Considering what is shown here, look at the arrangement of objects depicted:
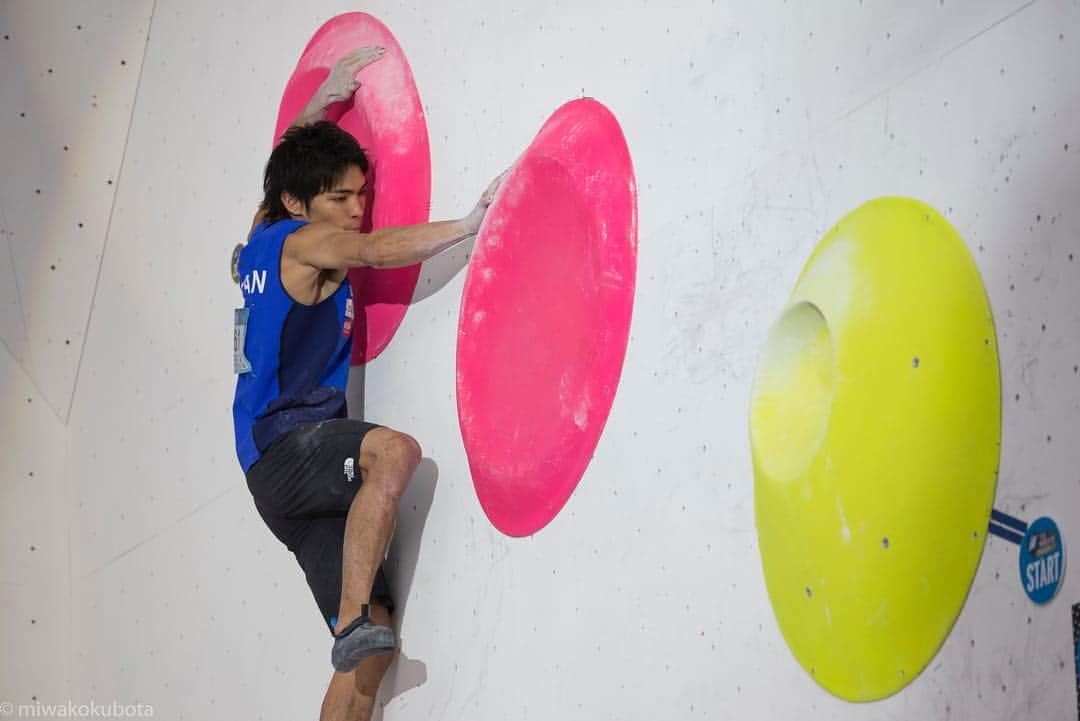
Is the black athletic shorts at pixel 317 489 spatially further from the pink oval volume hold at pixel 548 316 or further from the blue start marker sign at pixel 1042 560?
the blue start marker sign at pixel 1042 560

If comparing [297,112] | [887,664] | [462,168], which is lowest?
[887,664]

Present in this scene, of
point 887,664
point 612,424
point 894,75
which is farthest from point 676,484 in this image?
point 894,75

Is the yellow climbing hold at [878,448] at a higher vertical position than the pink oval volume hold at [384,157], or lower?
lower

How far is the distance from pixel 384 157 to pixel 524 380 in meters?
0.63

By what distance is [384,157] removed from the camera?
2379mm

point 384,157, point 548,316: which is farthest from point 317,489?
point 384,157

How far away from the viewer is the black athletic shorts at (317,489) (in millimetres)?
2168

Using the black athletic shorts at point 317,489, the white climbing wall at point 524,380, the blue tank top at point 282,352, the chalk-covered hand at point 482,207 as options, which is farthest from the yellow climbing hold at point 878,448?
the blue tank top at point 282,352

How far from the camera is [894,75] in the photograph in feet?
4.92

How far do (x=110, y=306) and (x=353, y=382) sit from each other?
1.29 metres

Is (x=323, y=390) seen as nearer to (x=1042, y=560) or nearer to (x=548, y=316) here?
(x=548, y=316)

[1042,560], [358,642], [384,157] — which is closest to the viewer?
[1042,560]

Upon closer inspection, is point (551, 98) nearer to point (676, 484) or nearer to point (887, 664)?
point (676, 484)

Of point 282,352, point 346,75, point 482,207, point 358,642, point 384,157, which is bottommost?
point 358,642
